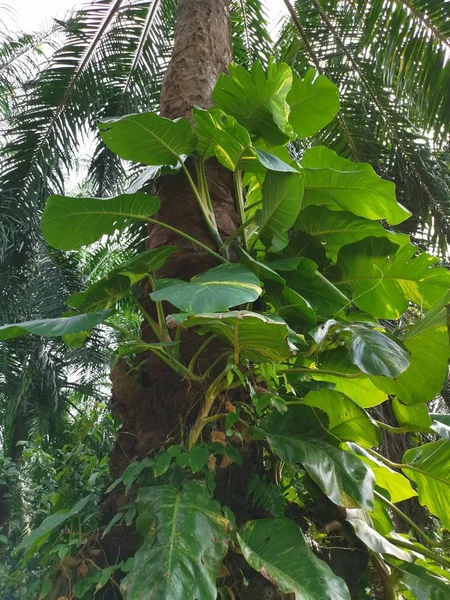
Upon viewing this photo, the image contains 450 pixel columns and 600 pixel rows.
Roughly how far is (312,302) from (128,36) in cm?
357

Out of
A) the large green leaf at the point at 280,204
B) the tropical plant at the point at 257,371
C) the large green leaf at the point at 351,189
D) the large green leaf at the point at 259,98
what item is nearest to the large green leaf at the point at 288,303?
the tropical plant at the point at 257,371

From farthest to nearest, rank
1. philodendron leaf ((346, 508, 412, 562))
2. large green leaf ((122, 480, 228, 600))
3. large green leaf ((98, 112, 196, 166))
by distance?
large green leaf ((98, 112, 196, 166))
philodendron leaf ((346, 508, 412, 562))
large green leaf ((122, 480, 228, 600))

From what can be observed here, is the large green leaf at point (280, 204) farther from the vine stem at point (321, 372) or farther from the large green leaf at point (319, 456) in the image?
the large green leaf at point (319, 456)

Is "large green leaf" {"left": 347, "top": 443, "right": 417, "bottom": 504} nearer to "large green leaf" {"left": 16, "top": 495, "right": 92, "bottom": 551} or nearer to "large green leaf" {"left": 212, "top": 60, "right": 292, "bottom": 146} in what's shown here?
"large green leaf" {"left": 16, "top": 495, "right": 92, "bottom": 551}

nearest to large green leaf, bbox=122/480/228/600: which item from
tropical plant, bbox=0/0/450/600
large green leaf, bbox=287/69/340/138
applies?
tropical plant, bbox=0/0/450/600

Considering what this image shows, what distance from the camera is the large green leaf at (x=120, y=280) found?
134 centimetres

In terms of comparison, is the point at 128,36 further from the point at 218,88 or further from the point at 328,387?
the point at 328,387

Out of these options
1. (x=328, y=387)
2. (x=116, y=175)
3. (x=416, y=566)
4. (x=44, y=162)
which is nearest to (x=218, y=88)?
(x=328, y=387)

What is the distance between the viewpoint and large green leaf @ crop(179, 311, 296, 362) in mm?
1056

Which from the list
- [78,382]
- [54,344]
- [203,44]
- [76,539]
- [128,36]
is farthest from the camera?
[78,382]

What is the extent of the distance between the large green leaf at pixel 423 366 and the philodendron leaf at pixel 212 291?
0.46 m

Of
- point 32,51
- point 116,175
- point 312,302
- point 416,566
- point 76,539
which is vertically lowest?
point 416,566

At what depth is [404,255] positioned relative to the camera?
4.97 feet

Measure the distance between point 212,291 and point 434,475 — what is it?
0.83 metres
